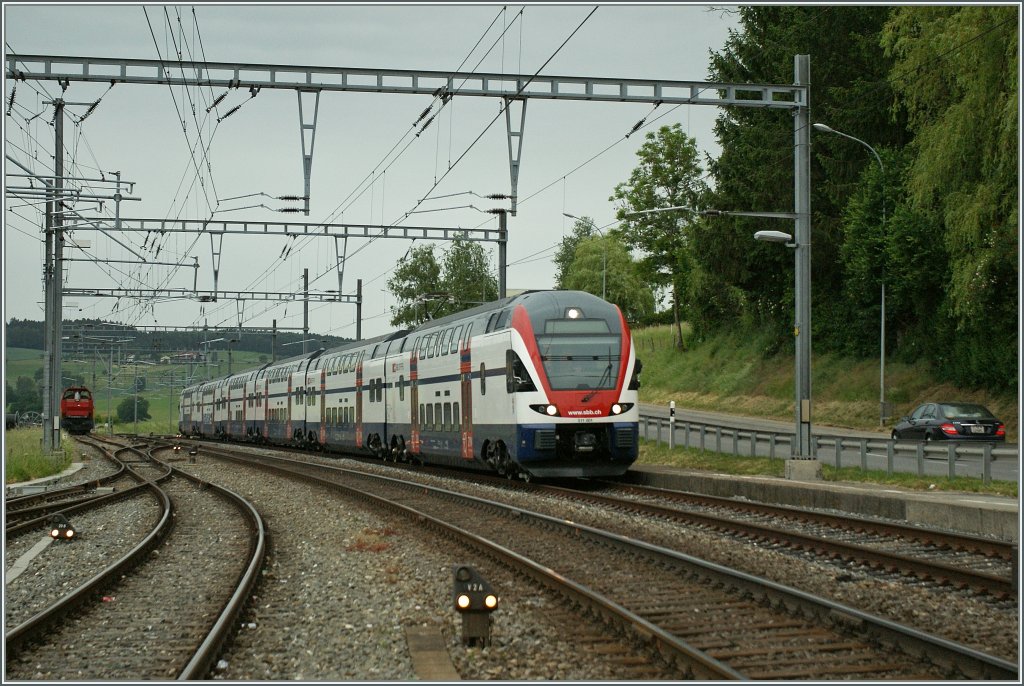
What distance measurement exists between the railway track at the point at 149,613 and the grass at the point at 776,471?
38.3 ft

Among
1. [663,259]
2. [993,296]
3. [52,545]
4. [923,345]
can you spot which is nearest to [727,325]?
[663,259]

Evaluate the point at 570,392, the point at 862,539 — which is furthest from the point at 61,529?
the point at 862,539

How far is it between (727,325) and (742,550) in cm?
5271

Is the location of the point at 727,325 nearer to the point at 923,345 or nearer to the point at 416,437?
the point at 923,345

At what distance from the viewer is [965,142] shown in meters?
29.9

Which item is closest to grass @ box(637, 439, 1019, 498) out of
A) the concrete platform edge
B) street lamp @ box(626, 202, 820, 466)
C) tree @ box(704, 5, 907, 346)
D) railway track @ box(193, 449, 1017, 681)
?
the concrete platform edge

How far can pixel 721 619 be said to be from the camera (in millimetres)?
9234

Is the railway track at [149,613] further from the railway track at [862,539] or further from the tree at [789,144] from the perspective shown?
the tree at [789,144]

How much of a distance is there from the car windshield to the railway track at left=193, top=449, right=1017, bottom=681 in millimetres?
18738

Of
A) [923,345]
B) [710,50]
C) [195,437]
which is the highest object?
[710,50]

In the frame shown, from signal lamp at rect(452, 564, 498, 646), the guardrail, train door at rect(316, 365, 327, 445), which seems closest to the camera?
signal lamp at rect(452, 564, 498, 646)

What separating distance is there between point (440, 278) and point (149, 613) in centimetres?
9877

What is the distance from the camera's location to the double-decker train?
2223cm

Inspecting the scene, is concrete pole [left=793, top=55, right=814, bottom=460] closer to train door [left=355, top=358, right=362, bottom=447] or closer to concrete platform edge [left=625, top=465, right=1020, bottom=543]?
concrete platform edge [left=625, top=465, right=1020, bottom=543]
